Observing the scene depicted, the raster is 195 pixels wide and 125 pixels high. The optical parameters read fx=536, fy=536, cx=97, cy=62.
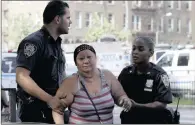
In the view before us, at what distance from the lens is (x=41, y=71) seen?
11.5ft

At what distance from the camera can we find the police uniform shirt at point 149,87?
12.0ft

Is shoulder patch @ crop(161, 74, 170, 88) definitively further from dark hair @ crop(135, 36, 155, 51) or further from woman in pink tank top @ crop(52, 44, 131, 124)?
woman in pink tank top @ crop(52, 44, 131, 124)

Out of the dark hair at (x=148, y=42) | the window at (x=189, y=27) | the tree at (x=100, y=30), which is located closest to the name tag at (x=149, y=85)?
the dark hair at (x=148, y=42)

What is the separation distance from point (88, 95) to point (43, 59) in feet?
1.59

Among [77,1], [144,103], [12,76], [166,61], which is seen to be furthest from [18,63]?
[77,1]

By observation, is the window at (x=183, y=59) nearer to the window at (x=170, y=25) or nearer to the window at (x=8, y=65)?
the window at (x=8, y=65)

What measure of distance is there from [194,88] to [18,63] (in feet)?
44.5

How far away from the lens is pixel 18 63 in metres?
3.40

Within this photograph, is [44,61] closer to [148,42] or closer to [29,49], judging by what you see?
[29,49]

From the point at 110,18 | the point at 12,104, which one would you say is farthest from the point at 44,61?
the point at 110,18

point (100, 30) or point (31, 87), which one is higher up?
point (31, 87)

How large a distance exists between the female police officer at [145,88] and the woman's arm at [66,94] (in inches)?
21.5

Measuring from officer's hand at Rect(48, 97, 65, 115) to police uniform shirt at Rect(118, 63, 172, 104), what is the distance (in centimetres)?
64

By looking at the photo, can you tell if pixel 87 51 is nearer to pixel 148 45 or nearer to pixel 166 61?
pixel 148 45
